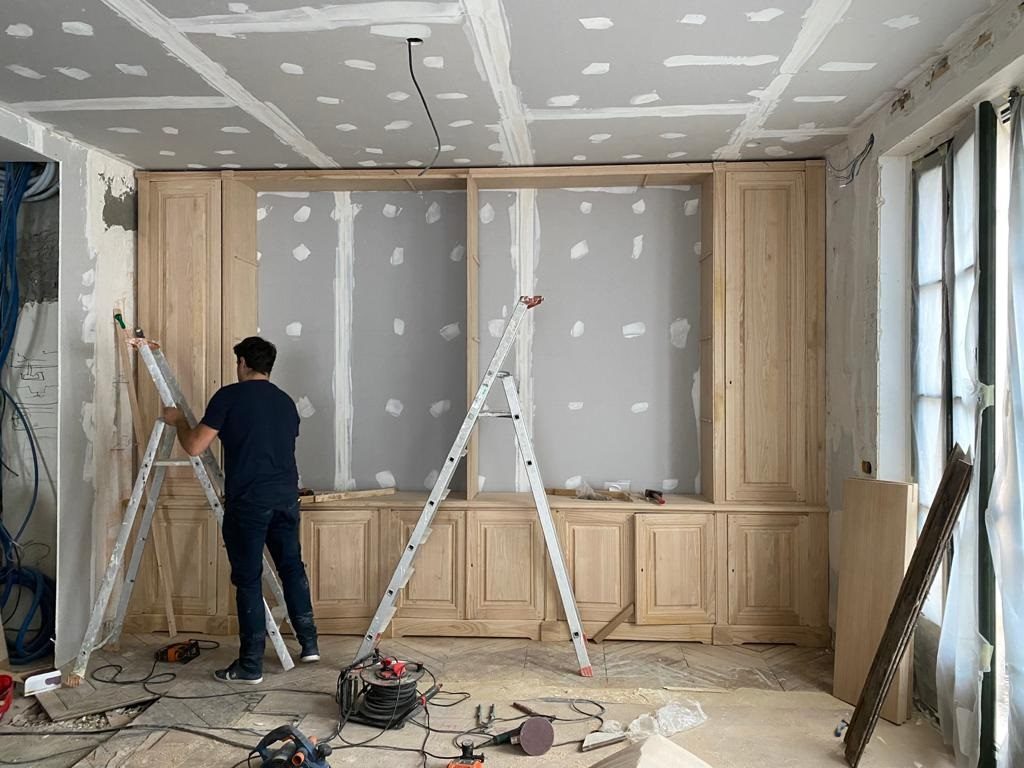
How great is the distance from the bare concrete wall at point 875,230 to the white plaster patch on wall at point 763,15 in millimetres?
712

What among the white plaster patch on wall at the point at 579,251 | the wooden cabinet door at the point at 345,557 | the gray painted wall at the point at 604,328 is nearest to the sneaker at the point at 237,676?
the wooden cabinet door at the point at 345,557

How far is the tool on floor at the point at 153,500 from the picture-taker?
3.44 metres

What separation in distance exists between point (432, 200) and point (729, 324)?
193cm

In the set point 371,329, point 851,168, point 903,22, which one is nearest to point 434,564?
point 371,329

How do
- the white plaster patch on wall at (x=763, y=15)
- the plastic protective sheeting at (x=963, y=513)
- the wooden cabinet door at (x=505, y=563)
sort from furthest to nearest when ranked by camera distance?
1. the wooden cabinet door at (x=505, y=563)
2. the plastic protective sheeting at (x=963, y=513)
3. the white plaster patch on wall at (x=763, y=15)

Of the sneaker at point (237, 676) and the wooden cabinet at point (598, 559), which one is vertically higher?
the wooden cabinet at point (598, 559)

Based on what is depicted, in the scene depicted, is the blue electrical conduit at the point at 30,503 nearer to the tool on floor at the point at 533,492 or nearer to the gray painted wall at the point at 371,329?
the gray painted wall at the point at 371,329

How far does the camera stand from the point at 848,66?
2.75 metres

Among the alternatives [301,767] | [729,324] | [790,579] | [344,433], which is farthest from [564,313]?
[301,767]

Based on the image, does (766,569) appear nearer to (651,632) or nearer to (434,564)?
(651,632)

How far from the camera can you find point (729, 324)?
3.96 m

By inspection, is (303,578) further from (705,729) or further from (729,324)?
(729,324)

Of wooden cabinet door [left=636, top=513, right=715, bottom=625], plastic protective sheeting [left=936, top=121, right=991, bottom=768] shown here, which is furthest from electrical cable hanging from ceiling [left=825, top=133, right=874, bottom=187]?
wooden cabinet door [left=636, top=513, right=715, bottom=625]

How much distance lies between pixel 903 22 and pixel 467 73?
5.04 ft
